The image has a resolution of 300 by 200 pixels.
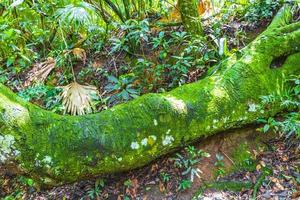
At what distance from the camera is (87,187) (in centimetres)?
357

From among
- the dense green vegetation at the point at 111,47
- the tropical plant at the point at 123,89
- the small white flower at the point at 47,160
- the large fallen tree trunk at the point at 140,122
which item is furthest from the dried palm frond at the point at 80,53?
the small white flower at the point at 47,160

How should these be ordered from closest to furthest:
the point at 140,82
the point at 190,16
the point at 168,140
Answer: the point at 168,140 < the point at 140,82 < the point at 190,16

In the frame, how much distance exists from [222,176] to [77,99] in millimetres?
2106

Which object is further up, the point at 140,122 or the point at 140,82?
the point at 140,122

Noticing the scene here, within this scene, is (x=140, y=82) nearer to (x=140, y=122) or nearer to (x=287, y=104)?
(x=140, y=122)

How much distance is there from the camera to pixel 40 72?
218 inches

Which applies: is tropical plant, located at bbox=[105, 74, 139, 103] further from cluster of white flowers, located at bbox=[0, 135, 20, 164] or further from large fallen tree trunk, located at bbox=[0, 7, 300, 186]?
cluster of white flowers, located at bbox=[0, 135, 20, 164]

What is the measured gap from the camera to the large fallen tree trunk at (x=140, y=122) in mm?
2746

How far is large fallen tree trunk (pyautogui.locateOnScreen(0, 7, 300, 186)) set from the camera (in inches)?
108

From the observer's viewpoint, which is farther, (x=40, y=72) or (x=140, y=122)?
(x=40, y=72)

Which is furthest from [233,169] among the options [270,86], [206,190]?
[270,86]

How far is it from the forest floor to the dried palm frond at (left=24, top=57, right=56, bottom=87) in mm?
2321

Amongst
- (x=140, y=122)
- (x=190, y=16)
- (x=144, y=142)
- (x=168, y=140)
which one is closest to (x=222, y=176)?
(x=168, y=140)

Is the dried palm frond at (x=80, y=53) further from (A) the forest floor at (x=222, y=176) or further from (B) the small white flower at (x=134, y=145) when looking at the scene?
(B) the small white flower at (x=134, y=145)
